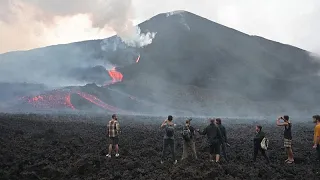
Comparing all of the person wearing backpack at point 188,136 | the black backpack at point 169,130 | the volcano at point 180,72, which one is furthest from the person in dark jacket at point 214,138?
the volcano at point 180,72

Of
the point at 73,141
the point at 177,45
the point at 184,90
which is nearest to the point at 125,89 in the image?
the point at 184,90

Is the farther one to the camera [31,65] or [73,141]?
[31,65]

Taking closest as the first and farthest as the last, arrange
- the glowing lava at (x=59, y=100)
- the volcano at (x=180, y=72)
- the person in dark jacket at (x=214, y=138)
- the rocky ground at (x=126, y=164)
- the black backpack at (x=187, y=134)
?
the rocky ground at (x=126, y=164) < the black backpack at (x=187, y=134) < the person in dark jacket at (x=214, y=138) < the glowing lava at (x=59, y=100) < the volcano at (x=180, y=72)

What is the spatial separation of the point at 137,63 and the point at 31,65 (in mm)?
30875

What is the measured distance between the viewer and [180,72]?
7500 centimetres

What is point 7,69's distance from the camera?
88.0 m

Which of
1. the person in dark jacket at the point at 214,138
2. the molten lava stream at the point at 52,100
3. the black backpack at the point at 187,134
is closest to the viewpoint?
the black backpack at the point at 187,134

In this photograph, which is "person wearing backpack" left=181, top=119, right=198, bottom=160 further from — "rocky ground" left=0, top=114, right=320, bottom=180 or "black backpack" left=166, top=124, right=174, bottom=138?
"rocky ground" left=0, top=114, right=320, bottom=180

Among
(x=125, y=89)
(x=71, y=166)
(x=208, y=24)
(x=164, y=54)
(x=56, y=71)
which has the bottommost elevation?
(x=71, y=166)

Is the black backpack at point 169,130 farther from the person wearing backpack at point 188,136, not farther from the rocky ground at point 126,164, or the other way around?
the rocky ground at point 126,164

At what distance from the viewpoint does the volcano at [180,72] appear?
58.2 meters

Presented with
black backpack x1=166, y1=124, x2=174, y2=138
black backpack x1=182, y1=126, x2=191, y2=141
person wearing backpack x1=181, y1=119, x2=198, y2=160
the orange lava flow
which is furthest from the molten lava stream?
black backpack x1=182, y1=126, x2=191, y2=141

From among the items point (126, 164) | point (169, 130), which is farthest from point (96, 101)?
point (169, 130)

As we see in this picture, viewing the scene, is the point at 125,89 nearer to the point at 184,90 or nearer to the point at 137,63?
the point at 184,90
